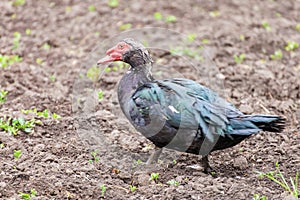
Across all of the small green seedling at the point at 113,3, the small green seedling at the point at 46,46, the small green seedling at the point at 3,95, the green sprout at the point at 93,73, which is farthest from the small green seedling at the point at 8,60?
the small green seedling at the point at 113,3

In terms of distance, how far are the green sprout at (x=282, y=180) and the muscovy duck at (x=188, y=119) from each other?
0.41 m

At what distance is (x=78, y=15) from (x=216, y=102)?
4.47 meters

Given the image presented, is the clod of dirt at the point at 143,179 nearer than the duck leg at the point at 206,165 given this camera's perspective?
Yes

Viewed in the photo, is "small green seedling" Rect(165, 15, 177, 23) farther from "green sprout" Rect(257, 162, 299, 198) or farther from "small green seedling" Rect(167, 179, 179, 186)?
"small green seedling" Rect(167, 179, 179, 186)

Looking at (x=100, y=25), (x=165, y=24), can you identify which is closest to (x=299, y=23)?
(x=165, y=24)

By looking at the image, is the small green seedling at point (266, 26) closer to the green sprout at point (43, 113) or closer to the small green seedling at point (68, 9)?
the small green seedling at point (68, 9)

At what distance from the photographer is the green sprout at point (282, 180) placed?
4715 millimetres

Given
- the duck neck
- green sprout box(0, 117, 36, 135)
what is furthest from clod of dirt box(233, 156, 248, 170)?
green sprout box(0, 117, 36, 135)

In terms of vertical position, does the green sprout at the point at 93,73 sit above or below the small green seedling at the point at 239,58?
above

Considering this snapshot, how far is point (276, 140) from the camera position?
5.99 meters

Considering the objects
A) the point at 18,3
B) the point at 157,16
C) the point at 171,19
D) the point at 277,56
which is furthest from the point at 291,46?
the point at 18,3

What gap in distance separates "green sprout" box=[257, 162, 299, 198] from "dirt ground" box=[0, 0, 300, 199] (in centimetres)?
7

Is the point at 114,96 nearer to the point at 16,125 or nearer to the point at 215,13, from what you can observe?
the point at 16,125

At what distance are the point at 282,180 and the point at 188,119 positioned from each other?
1.03m
